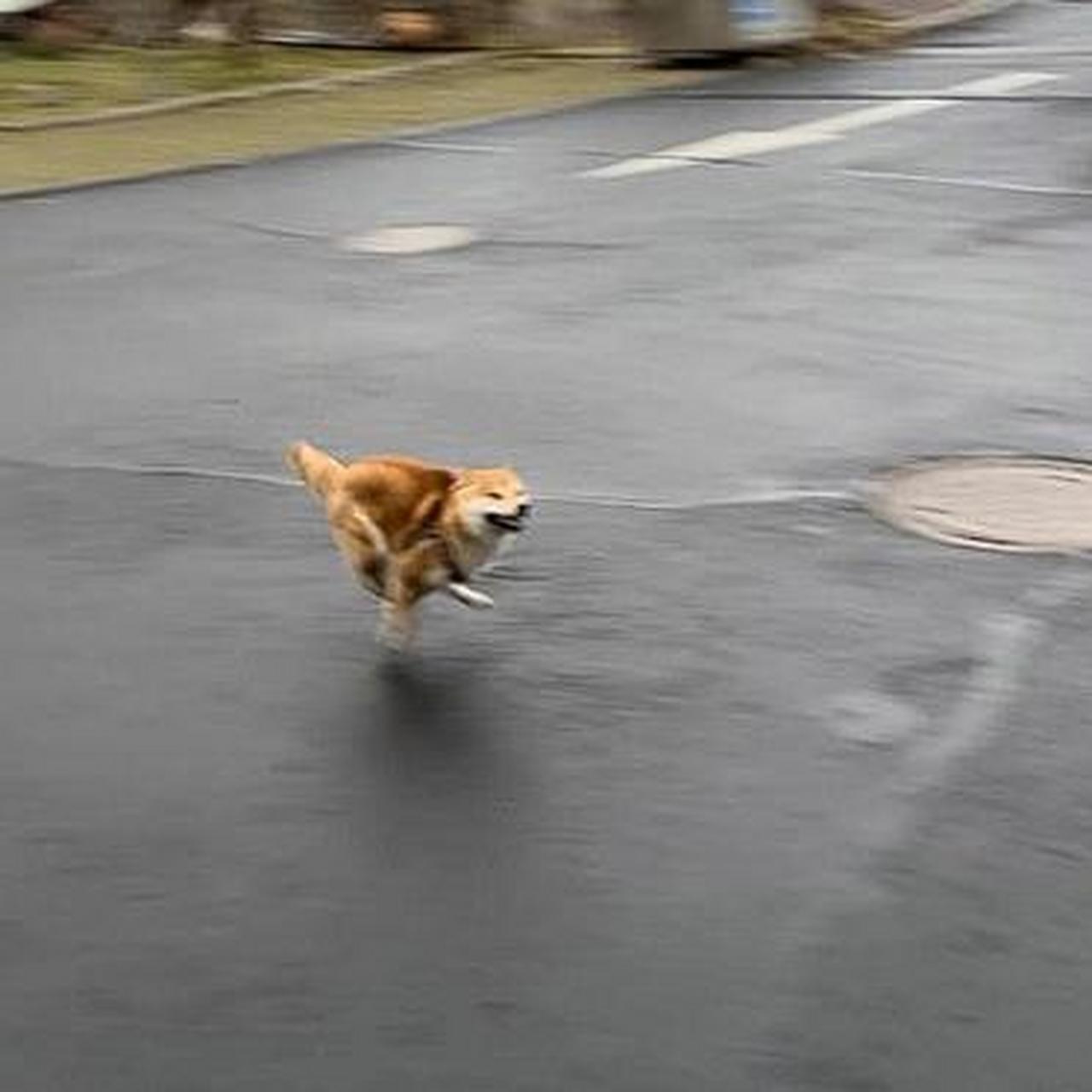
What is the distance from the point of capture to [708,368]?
10500 millimetres

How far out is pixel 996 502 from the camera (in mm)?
8523

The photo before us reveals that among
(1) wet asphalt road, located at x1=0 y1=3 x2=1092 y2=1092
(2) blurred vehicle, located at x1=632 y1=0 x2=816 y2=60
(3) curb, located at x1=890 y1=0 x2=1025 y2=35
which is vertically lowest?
(1) wet asphalt road, located at x1=0 y1=3 x2=1092 y2=1092

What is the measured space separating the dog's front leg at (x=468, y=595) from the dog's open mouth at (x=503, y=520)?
30 centimetres

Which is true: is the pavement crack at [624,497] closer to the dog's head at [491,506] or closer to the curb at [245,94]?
the dog's head at [491,506]

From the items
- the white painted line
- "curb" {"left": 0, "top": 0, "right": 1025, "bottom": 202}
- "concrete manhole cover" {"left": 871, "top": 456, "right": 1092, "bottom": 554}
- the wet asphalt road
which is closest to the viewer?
the wet asphalt road

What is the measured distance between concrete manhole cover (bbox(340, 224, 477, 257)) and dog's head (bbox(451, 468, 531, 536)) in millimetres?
6482

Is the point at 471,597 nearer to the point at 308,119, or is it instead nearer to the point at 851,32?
the point at 308,119

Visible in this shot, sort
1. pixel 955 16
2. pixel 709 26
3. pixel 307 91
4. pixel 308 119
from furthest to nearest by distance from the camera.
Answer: pixel 955 16 → pixel 709 26 → pixel 307 91 → pixel 308 119

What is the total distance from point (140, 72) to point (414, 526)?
46.3 ft

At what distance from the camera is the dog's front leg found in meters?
6.93

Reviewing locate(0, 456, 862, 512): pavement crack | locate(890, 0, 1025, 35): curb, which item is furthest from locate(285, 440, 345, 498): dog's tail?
locate(890, 0, 1025, 35): curb

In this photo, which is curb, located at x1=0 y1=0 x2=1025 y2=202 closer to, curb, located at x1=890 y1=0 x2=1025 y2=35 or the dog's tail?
curb, located at x1=890 y1=0 x2=1025 y2=35

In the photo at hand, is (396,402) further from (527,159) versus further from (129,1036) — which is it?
(527,159)

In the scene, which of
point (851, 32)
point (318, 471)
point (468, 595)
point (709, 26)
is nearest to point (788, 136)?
point (709, 26)
